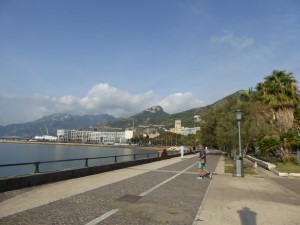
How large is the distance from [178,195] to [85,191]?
321 centimetres

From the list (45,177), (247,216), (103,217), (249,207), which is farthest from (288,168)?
(103,217)

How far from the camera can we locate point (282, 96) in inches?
1336

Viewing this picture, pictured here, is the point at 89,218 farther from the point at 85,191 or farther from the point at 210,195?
the point at 210,195

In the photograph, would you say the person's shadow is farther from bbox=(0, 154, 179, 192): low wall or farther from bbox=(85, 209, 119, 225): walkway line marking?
bbox=(0, 154, 179, 192): low wall

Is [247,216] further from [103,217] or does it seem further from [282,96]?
[282,96]

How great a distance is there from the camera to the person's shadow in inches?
304

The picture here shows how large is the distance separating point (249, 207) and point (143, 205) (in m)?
3.12

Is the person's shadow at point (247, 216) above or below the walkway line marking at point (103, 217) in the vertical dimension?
below

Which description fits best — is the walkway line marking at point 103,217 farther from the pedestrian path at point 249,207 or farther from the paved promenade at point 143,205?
the pedestrian path at point 249,207

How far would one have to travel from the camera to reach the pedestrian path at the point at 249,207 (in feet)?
25.9

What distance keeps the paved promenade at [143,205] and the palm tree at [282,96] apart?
73.9 feet

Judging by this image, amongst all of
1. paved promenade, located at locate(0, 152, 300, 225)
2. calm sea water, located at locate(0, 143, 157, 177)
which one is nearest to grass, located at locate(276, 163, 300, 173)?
paved promenade, located at locate(0, 152, 300, 225)

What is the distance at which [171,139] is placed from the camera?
199125 mm

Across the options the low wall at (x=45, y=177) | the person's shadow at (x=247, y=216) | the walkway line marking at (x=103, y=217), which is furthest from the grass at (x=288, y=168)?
the walkway line marking at (x=103, y=217)
